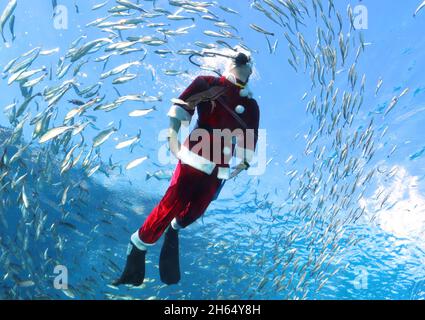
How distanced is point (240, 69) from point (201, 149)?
1002 millimetres

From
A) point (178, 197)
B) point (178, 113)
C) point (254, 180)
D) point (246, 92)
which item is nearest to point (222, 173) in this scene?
point (178, 197)

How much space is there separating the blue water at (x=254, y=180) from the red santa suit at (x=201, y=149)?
10.8ft

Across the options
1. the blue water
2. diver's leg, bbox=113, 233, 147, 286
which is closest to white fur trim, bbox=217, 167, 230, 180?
diver's leg, bbox=113, 233, 147, 286

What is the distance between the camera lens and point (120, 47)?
6789 mm

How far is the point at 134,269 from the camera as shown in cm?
372

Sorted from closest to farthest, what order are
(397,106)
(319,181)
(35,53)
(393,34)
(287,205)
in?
(35,53)
(393,34)
(397,106)
(319,181)
(287,205)

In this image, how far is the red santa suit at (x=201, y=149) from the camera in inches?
146

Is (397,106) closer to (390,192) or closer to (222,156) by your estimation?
(390,192)

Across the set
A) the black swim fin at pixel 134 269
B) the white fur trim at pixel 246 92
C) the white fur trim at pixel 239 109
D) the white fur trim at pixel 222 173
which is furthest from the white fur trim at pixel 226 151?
the black swim fin at pixel 134 269

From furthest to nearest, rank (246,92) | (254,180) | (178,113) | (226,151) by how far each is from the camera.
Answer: (254,180) < (246,92) < (226,151) < (178,113)

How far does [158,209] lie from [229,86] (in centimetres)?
152

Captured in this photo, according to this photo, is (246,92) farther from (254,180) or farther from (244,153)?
(254,180)

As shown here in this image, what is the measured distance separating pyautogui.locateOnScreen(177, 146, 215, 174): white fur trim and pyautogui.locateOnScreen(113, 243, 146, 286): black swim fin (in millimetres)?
1069
